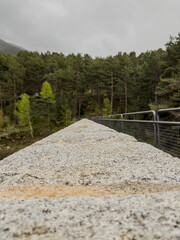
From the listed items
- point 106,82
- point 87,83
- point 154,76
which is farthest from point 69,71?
point 154,76

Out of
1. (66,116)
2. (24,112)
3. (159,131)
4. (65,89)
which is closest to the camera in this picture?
(159,131)

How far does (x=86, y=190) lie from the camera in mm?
1595

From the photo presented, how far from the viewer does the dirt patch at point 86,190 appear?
1513 mm

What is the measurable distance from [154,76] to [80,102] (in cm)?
2288

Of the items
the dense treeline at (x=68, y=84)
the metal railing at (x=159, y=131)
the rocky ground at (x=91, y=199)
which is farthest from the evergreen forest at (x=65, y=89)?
the rocky ground at (x=91, y=199)

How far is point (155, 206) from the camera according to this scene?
1187mm

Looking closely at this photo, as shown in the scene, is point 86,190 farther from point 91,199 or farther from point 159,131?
point 159,131

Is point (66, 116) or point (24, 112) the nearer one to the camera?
point (24, 112)

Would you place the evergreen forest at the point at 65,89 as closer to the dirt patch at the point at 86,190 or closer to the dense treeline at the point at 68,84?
the dense treeline at the point at 68,84

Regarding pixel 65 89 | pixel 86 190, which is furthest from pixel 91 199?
pixel 65 89

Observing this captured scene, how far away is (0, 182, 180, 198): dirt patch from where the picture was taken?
4.96 feet

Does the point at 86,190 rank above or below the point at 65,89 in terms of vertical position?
below

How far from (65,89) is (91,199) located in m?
40.7

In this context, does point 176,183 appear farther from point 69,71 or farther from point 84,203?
point 69,71
